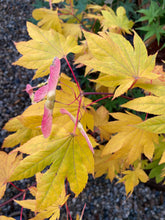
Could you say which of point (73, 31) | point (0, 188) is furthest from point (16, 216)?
point (73, 31)

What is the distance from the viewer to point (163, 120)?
1.79 ft

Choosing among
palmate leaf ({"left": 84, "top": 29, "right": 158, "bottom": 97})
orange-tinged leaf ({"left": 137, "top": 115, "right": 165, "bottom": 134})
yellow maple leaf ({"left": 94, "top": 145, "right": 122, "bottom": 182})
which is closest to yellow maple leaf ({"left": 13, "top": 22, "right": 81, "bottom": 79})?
A: palmate leaf ({"left": 84, "top": 29, "right": 158, "bottom": 97})

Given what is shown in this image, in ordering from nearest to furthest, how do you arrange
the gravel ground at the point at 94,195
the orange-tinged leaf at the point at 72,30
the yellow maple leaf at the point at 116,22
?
the yellow maple leaf at the point at 116,22
the orange-tinged leaf at the point at 72,30
the gravel ground at the point at 94,195

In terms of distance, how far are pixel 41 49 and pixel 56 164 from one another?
442mm

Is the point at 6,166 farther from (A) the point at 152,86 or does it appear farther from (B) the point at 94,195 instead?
(B) the point at 94,195

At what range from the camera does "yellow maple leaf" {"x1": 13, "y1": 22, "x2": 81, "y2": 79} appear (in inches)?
28.3

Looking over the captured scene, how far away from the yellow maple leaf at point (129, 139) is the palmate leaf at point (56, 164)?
15 centimetres

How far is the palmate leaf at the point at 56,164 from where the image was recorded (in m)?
0.52

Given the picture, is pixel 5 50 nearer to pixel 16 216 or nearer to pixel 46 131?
pixel 16 216

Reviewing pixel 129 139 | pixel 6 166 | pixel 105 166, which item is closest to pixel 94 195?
pixel 105 166

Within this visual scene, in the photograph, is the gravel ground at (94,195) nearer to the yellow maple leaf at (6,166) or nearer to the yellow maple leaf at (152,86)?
the yellow maple leaf at (6,166)

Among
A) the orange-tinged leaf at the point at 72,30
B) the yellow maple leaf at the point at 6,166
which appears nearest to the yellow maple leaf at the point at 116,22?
the orange-tinged leaf at the point at 72,30

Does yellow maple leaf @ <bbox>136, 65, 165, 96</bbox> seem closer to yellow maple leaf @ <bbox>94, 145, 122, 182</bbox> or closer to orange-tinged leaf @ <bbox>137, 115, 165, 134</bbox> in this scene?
orange-tinged leaf @ <bbox>137, 115, 165, 134</bbox>

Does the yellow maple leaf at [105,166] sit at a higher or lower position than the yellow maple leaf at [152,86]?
lower
